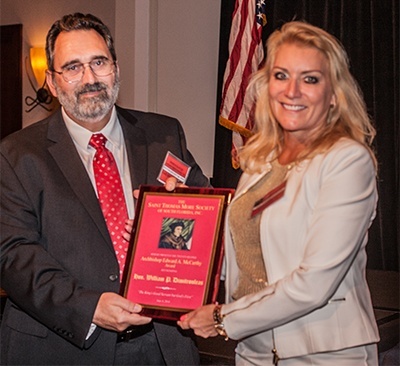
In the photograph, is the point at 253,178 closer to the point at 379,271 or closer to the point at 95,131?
the point at 95,131

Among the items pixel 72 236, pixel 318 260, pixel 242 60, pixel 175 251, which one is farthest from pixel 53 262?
pixel 242 60

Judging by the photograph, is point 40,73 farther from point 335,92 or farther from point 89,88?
point 335,92

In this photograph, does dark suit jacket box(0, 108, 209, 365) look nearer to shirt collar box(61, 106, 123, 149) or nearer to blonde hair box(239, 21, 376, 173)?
shirt collar box(61, 106, 123, 149)

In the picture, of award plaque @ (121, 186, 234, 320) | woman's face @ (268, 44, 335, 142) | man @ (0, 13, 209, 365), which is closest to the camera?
woman's face @ (268, 44, 335, 142)

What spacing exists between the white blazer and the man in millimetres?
537

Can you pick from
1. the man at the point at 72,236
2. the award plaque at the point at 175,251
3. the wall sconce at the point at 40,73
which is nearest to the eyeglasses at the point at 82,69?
the man at the point at 72,236

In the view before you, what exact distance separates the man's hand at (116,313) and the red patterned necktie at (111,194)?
165 millimetres

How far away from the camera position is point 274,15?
23.0 ft

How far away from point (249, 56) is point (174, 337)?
4203 millimetres

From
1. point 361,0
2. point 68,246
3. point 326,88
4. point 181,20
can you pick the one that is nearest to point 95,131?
point 68,246

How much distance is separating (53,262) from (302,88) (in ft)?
3.35

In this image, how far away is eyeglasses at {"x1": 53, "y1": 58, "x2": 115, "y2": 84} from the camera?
9.07ft

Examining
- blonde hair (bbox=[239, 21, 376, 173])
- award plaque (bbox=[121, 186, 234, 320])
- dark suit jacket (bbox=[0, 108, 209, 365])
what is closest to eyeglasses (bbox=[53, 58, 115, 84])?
dark suit jacket (bbox=[0, 108, 209, 365])

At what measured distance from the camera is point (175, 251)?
2527 mm
